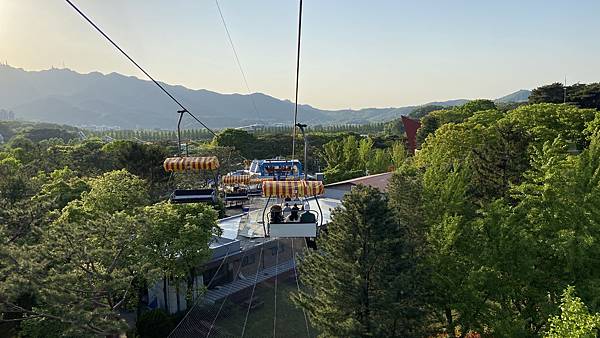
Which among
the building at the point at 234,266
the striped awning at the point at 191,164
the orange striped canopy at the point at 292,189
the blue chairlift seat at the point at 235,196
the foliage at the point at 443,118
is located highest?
the foliage at the point at 443,118

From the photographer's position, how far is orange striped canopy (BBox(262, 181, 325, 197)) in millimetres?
11891

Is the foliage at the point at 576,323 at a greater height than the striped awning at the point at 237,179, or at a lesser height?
greater

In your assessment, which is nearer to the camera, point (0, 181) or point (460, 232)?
point (460, 232)

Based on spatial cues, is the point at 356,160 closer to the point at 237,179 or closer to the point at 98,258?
the point at 237,179

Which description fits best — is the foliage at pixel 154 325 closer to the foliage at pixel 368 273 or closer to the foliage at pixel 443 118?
the foliage at pixel 368 273

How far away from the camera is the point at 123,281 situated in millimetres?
10961

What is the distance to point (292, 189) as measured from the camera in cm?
1205

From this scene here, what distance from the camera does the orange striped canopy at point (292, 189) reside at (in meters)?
11.9

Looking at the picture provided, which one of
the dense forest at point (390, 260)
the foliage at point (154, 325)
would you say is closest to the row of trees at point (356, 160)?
the dense forest at point (390, 260)

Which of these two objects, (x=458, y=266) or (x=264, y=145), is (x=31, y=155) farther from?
(x=458, y=266)

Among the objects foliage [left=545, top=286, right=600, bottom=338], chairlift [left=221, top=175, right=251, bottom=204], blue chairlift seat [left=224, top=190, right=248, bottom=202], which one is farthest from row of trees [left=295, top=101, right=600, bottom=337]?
blue chairlift seat [left=224, top=190, right=248, bottom=202]

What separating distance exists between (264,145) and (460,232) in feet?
182

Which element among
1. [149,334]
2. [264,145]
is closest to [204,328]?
[149,334]

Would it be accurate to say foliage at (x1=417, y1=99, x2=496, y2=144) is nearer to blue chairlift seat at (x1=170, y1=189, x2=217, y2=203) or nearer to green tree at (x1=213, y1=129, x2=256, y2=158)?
green tree at (x1=213, y1=129, x2=256, y2=158)
